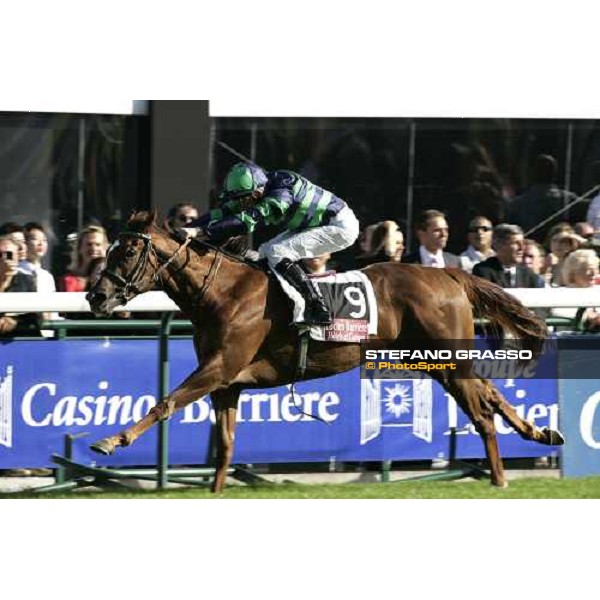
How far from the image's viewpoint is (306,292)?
10.9m

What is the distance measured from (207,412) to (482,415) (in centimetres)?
172

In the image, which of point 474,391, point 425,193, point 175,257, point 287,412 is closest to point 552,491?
point 474,391

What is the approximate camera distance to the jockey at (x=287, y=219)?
35.3 ft

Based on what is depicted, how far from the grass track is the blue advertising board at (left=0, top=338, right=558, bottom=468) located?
317mm

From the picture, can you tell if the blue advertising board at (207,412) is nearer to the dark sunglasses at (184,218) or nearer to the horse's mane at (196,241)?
the horse's mane at (196,241)

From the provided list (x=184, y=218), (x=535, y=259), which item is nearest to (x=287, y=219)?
(x=184, y=218)

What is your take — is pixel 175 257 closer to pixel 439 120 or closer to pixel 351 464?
pixel 351 464

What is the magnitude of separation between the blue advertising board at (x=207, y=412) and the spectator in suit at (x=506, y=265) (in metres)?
0.92

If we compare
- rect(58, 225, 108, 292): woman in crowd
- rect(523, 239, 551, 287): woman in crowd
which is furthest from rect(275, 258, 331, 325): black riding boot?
rect(523, 239, 551, 287): woman in crowd

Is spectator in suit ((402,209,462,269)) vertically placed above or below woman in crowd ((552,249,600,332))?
above

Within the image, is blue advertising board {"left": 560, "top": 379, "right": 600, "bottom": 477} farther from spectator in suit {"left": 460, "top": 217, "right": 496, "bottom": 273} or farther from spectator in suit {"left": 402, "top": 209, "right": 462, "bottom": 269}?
spectator in suit {"left": 460, "top": 217, "right": 496, "bottom": 273}

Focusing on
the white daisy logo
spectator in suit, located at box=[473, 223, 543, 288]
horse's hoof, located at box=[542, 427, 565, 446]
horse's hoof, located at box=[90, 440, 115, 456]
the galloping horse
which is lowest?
horse's hoof, located at box=[90, 440, 115, 456]

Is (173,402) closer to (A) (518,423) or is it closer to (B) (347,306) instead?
(B) (347,306)

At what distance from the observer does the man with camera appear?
1112cm
